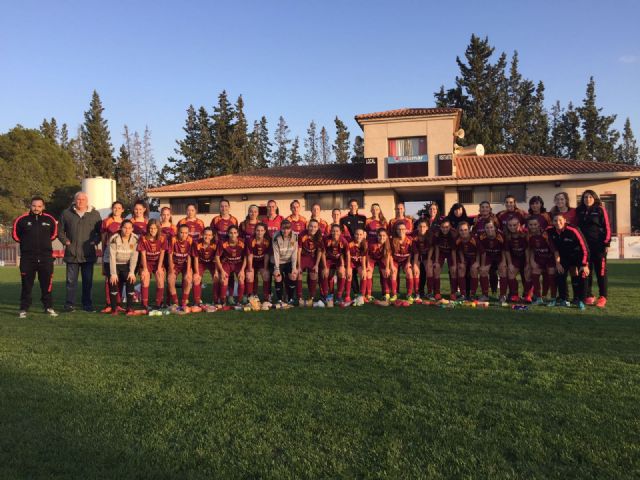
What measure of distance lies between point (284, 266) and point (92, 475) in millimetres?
5816

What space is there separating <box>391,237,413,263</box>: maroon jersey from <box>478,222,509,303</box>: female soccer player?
1.27 m

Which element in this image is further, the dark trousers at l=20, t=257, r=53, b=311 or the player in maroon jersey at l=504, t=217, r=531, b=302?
the player in maroon jersey at l=504, t=217, r=531, b=302

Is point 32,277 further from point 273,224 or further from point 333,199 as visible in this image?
point 333,199

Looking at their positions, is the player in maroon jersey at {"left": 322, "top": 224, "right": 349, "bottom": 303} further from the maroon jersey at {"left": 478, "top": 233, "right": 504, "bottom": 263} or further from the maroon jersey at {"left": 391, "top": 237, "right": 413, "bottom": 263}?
the maroon jersey at {"left": 478, "top": 233, "right": 504, "bottom": 263}

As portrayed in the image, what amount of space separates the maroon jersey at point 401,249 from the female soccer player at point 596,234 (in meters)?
3.02

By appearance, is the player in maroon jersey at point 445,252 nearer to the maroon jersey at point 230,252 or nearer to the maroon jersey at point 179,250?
the maroon jersey at point 230,252

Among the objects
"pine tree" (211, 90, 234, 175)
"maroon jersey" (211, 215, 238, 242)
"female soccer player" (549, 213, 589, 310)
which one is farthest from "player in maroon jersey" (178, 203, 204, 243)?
"pine tree" (211, 90, 234, 175)

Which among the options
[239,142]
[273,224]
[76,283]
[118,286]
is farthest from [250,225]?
[239,142]

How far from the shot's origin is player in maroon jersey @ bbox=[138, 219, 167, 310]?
7680mm

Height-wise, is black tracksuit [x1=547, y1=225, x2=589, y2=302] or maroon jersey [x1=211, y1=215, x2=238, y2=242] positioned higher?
maroon jersey [x1=211, y1=215, x2=238, y2=242]

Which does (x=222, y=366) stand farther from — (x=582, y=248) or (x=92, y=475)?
(x=582, y=248)

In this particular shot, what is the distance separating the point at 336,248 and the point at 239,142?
132 ft

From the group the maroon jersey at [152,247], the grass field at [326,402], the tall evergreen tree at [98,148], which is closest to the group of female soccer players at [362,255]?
the maroon jersey at [152,247]

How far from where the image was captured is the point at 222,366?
417 cm
